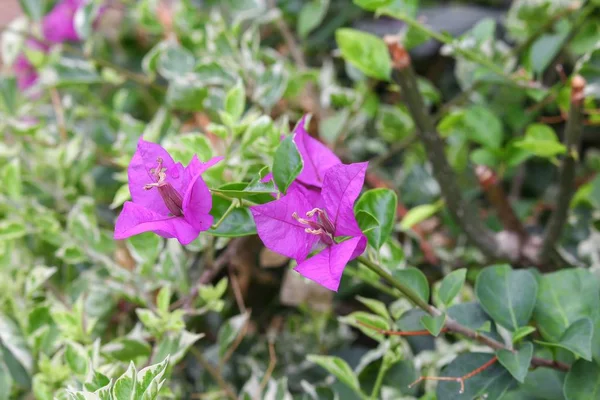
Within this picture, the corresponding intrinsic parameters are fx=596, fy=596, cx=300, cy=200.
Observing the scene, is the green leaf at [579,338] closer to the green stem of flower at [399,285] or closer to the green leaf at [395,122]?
the green stem of flower at [399,285]

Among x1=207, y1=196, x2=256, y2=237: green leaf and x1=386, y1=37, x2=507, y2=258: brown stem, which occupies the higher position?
x1=207, y1=196, x2=256, y2=237: green leaf

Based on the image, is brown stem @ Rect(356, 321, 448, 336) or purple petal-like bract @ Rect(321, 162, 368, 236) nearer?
purple petal-like bract @ Rect(321, 162, 368, 236)

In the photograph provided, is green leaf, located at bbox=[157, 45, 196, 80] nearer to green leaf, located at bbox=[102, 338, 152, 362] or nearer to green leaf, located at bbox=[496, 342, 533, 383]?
green leaf, located at bbox=[102, 338, 152, 362]

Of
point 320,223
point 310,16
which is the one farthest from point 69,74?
point 320,223

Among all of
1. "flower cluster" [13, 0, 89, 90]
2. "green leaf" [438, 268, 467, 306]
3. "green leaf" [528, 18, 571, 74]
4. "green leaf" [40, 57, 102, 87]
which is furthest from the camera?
"flower cluster" [13, 0, 89, 90]

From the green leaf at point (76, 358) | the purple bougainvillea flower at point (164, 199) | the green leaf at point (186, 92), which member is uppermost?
the purple bougainvillea flower at point (164, 199)

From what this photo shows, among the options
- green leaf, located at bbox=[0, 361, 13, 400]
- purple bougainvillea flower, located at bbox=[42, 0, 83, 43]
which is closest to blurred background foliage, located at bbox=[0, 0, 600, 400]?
green leaf, located at bbox=[0, 361, 13, 400]

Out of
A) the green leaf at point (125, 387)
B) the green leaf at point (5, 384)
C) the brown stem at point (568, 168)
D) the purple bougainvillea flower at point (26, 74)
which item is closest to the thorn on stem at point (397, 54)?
the brown stem at point (568, 168)
